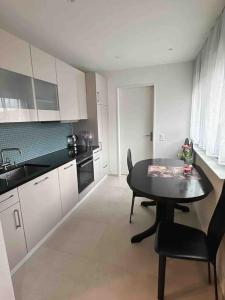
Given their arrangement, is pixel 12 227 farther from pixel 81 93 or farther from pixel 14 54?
pixel 81 93

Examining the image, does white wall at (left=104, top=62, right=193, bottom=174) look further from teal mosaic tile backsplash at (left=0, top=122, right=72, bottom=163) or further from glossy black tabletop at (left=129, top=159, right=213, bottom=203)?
glossy black tabletop at (left=129, top=159, right=213, bottom=203)

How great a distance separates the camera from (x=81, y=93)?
3.36 metres

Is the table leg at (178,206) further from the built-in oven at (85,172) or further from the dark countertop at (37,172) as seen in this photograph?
the dark countertop at (37,172)

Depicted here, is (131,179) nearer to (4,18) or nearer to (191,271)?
(191,271)

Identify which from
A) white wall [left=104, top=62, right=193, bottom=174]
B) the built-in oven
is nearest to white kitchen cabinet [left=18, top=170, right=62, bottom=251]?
the built-in oven

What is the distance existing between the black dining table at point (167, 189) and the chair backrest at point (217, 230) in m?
0.19

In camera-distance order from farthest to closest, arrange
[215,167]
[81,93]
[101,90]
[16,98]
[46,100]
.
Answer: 1. [101,90]
2. [81,93]
3. [46,100]
4. [16,98]
5. [215,167]

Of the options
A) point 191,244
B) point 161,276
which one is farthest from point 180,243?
point 161,276

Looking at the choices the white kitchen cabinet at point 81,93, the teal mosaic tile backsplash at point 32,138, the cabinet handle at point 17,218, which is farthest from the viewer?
the white kitchen cabinet at point 81,93

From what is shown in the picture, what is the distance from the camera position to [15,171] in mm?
2209

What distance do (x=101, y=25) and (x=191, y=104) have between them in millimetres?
2388

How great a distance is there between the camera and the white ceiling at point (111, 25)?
1558 mm

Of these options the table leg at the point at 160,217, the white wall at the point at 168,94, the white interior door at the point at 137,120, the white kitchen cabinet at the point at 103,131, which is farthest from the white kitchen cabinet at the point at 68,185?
the white wall at the point at 168,94

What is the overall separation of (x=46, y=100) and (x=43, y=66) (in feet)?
1.42
